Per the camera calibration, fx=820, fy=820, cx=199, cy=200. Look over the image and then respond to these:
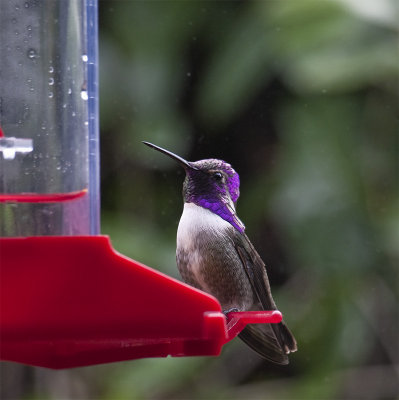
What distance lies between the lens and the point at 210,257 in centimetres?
258

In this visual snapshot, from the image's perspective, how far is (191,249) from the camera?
2.57 meters

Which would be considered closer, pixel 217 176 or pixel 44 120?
pixel 44 120

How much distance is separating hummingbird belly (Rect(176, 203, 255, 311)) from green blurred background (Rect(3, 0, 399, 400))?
176 centimetres

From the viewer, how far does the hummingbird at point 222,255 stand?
8.45 ft

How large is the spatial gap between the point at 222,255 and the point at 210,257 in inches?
1.7

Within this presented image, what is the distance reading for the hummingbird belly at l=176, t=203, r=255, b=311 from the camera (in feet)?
8.41

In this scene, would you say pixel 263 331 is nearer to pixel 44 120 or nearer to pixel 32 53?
pixel 44 120

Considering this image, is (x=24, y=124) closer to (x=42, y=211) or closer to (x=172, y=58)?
(x=42, y=211)

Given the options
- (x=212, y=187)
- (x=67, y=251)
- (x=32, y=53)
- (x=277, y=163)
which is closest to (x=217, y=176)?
(x=212, y=187)

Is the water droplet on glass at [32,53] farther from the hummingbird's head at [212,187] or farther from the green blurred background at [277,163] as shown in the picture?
the green blurred background at [277,163]

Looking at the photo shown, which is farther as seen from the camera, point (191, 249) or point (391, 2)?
point (391, 2)

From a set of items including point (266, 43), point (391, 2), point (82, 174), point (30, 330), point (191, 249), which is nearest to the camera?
point (30, 330)

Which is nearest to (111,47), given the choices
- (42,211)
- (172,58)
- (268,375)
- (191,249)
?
(172,58)

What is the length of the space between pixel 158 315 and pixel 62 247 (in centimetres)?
25
